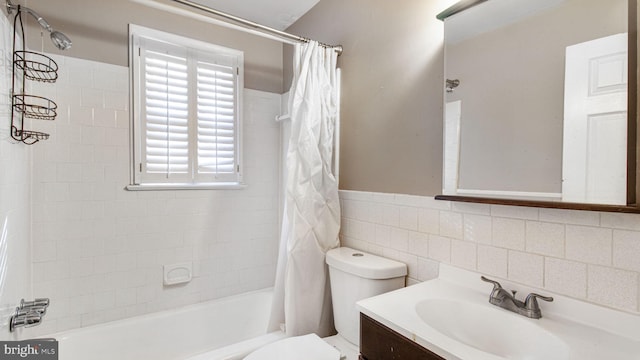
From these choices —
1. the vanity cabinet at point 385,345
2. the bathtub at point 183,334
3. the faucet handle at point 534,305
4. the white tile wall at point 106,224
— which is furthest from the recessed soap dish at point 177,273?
the faucet handle at point 534,305

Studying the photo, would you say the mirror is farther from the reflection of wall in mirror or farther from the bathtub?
the bathtub

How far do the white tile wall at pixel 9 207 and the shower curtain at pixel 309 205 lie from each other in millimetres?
1236

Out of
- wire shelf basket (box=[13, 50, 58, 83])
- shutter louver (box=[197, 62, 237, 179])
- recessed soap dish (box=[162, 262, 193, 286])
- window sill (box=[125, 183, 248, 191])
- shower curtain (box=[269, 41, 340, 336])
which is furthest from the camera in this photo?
shutter louver (box=[197, 62, 237, 179])

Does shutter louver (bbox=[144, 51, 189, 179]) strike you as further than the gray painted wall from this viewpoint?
Yes

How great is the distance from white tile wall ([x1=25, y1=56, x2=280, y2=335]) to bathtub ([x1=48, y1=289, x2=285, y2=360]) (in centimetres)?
9

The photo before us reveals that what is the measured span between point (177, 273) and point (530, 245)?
2118mm

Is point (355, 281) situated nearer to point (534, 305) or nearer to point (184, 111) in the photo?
point (534, 305)

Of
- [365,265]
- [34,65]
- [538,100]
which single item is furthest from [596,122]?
[34,65]

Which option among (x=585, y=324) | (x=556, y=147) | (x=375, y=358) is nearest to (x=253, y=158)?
(x=375, y=358)

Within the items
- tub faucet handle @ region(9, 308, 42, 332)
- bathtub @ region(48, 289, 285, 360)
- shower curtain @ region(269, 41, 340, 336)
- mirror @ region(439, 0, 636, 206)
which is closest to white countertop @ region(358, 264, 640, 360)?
mirror @ region(439, 0, 636, 206)

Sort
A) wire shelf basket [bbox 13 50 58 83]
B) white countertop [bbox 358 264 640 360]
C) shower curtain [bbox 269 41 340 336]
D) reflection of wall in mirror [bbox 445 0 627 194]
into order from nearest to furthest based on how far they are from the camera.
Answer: white countertop [bbox 358 264 640 360] → reflection of wall in mirror [bbox 445 0 627 194] → wire shelf basket [bbox 13 50 58 83] → shower curtain [bbox 269 41 340 336]

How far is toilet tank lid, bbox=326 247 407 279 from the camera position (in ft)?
4.64

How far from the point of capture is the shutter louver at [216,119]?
2.23 m

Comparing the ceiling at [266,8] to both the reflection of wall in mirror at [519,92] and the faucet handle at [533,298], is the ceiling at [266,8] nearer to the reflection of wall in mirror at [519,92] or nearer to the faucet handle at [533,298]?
the reflection of wall in mirror at [519,92]
